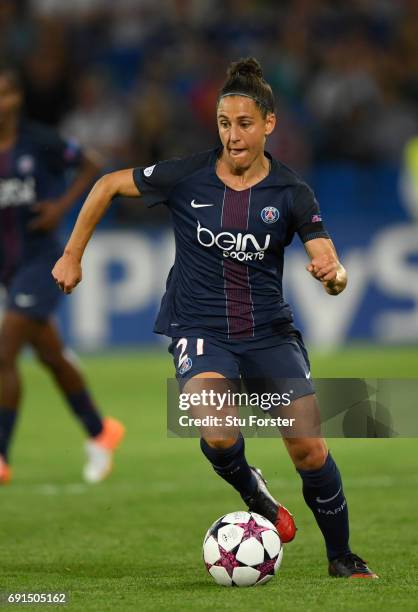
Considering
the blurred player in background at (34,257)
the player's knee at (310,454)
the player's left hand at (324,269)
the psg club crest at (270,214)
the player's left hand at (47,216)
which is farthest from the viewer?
the player's left hand at (47,216)

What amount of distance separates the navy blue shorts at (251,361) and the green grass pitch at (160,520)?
82 centimetres

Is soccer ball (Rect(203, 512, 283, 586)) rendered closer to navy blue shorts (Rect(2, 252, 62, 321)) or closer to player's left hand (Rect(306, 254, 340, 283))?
player's left hand (Rect(306, 254, 340, 283))

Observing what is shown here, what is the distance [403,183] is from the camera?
15117 mm

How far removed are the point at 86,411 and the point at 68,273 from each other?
367 centimetres

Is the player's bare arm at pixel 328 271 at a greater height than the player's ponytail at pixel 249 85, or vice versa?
the player's ponytail at pixel 249 85

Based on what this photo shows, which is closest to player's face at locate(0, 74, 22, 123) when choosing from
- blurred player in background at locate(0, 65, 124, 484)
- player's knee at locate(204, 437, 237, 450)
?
blurred player in background at locate(0, 65, 124, 484)

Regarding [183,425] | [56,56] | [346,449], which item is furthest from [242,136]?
[56,56]

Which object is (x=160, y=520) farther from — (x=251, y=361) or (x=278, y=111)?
(x=278, y=111)

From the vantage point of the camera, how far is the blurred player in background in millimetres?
8961

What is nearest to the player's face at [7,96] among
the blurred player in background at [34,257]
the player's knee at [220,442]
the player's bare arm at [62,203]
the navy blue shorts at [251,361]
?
the blurred player in background at [34,257]

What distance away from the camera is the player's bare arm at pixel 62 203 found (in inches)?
358

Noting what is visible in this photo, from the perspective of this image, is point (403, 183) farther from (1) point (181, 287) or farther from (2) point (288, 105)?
(1) point (181, 287)

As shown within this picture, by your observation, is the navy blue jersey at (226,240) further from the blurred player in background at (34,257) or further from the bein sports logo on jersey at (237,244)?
the blurred player in background at (34,257)

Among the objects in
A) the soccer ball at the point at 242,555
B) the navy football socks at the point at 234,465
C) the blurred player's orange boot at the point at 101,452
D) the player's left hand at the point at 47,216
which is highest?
the player's left hand at the point at 47,216
